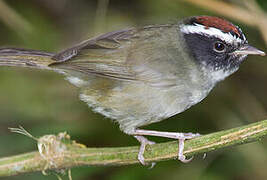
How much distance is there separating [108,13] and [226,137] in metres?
3.41

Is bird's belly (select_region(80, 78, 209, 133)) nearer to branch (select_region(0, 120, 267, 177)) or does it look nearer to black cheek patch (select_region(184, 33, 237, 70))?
black cheek patch (select_region(184, 33, 237, 70))

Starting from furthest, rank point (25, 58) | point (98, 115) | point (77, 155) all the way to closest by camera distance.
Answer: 1. point (98, 115)
2. point (25, 58)
3. point (77, 155)

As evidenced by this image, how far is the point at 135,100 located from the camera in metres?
4.20

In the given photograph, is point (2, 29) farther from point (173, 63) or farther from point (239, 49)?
point (239, 49)

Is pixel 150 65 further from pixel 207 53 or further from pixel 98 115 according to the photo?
pixel 98 115

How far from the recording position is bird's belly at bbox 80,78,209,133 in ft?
13.6

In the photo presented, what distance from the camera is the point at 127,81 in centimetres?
427

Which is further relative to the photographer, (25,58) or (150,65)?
(25,58)

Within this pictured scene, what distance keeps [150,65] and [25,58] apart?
1085 mm

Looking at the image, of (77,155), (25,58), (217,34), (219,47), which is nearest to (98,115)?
(25,58)

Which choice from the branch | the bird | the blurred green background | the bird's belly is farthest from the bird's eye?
the blurred green background

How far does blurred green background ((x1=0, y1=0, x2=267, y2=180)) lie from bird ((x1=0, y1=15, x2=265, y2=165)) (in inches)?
34.0

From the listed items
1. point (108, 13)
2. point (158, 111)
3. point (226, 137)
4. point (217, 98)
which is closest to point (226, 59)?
point (158, 111)

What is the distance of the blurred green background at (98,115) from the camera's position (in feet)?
17.2
